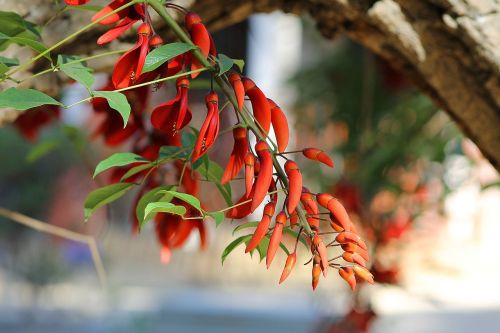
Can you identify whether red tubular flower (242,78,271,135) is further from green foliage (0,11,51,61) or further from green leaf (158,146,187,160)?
green foliage (0,11,51,61)

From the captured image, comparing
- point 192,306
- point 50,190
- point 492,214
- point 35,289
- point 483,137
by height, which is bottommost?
point 492,214

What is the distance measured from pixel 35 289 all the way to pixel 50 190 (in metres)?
0.64

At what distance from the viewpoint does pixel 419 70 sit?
77cm

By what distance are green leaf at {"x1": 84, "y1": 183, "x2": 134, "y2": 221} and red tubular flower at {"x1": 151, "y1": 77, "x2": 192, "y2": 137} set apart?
0.07m

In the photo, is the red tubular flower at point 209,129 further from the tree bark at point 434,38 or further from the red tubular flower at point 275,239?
the tree bark at point 434,38

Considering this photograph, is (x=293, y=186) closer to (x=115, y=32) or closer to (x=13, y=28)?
(x=115, y=32)

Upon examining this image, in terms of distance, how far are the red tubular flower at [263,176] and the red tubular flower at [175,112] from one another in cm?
5

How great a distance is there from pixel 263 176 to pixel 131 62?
0.34 ft

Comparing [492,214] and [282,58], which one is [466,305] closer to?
[492,214]

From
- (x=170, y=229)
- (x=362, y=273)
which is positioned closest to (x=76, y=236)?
(x=170, y=229)

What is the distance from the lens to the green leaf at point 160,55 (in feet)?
1.58

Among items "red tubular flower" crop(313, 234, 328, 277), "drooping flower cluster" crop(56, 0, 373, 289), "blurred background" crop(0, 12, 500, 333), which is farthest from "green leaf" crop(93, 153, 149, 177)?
"blurred background" crop(0, 12, 500, 333)

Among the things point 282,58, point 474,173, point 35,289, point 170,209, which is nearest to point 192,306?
point 35,289

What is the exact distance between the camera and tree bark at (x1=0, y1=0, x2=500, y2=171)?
2.30ft
